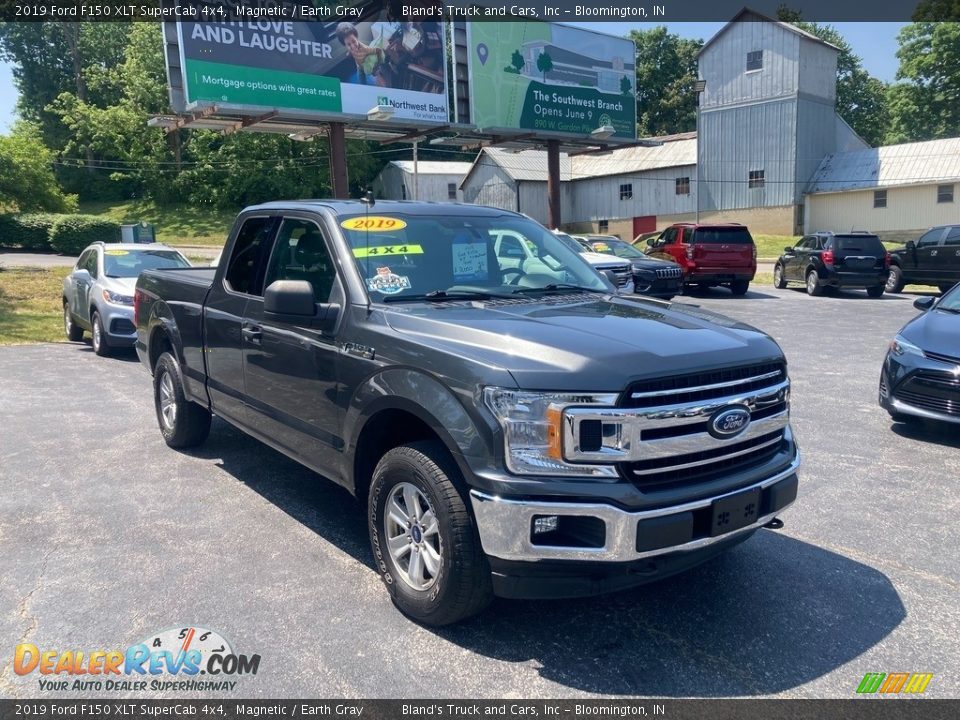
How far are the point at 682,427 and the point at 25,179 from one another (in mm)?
34443

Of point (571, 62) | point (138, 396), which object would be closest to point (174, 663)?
point (138, 396)

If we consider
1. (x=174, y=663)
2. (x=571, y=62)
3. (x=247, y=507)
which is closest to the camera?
(x=174, y=663)

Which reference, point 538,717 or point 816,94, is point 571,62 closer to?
point 816,94

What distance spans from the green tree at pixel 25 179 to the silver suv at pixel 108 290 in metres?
21.4

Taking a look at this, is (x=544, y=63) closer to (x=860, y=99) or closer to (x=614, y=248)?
(x=614, y=248)

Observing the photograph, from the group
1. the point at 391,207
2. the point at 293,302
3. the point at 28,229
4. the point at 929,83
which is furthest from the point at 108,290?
the point at 929,83

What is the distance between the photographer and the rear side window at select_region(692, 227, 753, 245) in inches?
767

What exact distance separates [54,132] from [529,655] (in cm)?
7781

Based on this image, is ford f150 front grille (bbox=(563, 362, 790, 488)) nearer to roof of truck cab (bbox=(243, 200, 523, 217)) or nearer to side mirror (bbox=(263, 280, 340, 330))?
side mirror (bbox=(263, 280, 340, 330))

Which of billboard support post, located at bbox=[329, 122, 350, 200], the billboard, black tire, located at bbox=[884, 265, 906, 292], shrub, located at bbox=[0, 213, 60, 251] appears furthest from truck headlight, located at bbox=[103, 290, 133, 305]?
shrub, located at bbox=[0, 213, 60, 251]

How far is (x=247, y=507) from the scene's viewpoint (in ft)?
17.0

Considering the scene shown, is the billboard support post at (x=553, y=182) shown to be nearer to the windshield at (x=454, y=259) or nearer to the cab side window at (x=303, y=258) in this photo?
the windshield at (x=454, y=259)

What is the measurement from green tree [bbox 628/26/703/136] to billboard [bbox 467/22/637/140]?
1484 inches

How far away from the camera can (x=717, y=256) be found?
762 inches
